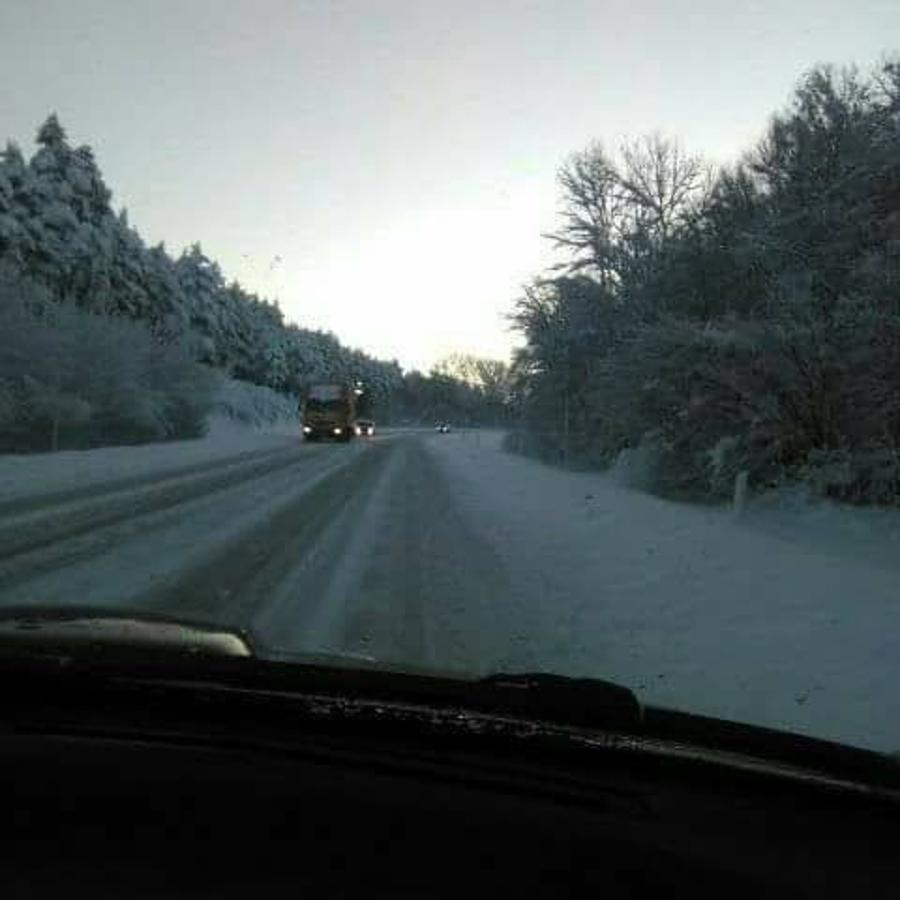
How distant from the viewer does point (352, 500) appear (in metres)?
23.4

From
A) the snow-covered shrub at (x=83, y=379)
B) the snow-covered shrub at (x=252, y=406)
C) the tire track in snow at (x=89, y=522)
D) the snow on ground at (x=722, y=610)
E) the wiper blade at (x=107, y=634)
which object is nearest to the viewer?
the wiper blade at (x=107, y=634)

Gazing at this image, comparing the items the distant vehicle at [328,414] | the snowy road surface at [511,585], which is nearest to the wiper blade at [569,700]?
the snowy road surface at [511,585]

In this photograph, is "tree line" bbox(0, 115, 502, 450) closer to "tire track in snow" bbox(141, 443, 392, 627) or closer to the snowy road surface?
the snowy road surface

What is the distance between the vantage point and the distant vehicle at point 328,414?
66.9 m

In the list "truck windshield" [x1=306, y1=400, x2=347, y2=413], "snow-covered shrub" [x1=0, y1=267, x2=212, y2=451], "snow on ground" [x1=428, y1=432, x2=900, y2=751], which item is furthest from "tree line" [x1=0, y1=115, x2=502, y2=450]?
"snow on ground" [x1=428, y1=432, x2=900, y2=751]

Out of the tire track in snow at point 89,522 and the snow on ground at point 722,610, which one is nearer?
the snow on ground at point 722,610

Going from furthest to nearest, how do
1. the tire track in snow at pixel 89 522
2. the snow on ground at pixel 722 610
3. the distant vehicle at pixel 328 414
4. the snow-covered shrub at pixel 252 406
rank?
the snow-covered shrub at pixel 252 406
the distant vehicle at pixel 328 414
the tire track in snow at pixel 89 522
the snow on ground at pixel 722 610

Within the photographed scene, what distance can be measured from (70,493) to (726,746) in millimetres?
21429

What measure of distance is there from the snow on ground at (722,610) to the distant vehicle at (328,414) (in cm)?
4548

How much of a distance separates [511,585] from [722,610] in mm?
2210

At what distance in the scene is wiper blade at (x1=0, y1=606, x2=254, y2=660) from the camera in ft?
10.3

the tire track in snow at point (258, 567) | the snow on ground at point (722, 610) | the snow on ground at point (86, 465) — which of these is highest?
the snow on ground at point (722, 610)

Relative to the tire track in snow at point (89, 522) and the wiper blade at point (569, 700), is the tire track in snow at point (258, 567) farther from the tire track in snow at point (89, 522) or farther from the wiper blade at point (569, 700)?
the wiper blade at point (569, 700)

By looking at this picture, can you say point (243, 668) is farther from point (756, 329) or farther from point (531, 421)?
point (531, 421)
